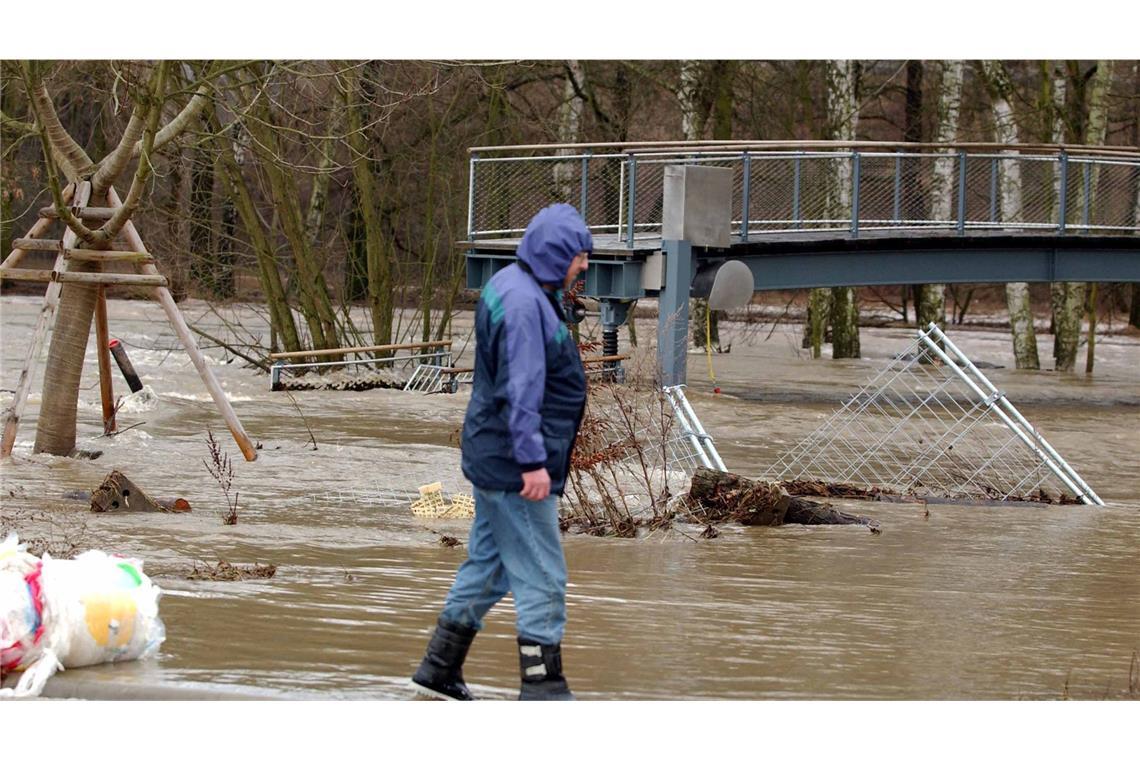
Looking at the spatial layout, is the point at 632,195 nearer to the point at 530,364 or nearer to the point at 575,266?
the point at 575,266

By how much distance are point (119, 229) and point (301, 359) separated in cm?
1007

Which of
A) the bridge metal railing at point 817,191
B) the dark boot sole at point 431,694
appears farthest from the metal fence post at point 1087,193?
the dark boot sole at point 431,694

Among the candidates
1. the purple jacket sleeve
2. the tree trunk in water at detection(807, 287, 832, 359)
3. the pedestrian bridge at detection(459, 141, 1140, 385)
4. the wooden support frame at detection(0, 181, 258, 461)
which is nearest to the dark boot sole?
the purple jacket sleeve

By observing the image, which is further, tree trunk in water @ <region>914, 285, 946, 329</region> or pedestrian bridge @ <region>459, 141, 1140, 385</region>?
tree trunk in water @ <region>914, 285, 946, 329</region>

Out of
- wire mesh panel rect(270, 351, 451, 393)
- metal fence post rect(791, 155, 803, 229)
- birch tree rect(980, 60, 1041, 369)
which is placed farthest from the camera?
birch tree rect(980, 60, 1041, 369)

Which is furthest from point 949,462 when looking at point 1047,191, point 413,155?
point 413,155

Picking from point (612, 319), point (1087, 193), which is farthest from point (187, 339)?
point (1087, 193)

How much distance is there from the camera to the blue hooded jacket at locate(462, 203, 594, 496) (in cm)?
539

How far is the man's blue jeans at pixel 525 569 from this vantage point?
5531mm

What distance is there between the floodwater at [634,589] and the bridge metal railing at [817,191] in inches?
202

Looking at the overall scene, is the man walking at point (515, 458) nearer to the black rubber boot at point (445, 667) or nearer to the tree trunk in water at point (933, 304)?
the black rubber boot at point (445, 667)

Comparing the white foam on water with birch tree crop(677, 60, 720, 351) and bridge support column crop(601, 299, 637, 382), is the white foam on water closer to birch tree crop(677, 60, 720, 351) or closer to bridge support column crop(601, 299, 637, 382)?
bridge support column crop(601, 299, 637, 382)

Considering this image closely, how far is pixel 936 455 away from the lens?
15672 mm

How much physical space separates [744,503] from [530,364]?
503 cm
